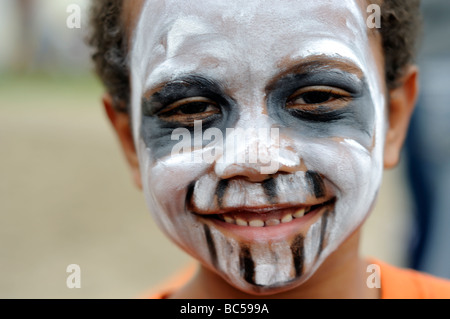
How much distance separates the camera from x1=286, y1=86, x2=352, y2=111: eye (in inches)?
58.7

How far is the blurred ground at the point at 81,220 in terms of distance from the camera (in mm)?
4449

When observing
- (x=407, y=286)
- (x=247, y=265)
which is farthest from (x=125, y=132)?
(x=407, y=286)

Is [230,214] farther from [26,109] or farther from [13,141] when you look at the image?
[26,109]

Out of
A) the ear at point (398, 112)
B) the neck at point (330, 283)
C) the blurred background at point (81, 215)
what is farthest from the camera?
the blurred background at point (81, 215)

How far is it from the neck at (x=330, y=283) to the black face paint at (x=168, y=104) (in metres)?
0.48

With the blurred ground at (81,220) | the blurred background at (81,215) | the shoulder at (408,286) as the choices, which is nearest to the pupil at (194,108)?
the blurred background at (81,215)

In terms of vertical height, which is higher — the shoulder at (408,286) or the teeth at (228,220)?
the teeth at (228,220)

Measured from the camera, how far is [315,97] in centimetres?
150

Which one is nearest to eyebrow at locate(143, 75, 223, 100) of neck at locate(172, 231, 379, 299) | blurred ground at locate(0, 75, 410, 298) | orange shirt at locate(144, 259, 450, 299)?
neck at locate(172, 231, 379, 299)

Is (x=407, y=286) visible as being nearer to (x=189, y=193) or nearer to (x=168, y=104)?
(x=189, y=193)

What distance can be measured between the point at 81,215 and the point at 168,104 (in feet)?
14.3

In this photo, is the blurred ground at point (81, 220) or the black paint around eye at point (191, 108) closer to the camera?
the black paint around eye at point (191, 108)

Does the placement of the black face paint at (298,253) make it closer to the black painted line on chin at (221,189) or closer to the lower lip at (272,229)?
the lower lip at (272,229)
